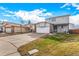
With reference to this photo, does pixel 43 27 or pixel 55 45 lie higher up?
pixel 43 27

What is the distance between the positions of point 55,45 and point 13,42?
631 millimetres

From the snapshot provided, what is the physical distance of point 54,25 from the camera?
10.2ft

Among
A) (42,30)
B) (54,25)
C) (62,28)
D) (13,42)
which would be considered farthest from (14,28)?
(62,28)

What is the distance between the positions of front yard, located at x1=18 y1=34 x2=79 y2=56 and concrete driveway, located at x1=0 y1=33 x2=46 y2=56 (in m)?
0.06

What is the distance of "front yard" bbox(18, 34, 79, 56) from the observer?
9.84 feet

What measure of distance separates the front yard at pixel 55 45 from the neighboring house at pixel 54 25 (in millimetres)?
93

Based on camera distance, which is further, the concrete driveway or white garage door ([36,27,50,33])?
white garage door ([36,27,50,33])

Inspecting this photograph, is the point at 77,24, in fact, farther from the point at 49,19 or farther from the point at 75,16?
the point at 49,19

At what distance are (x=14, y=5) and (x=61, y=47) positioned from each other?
926 mm

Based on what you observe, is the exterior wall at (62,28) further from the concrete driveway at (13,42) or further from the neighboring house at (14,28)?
the neighboring house at (14,28)

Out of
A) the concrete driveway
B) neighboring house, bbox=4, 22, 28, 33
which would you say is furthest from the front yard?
neighboring house, bbox=4, 22, 28, 33

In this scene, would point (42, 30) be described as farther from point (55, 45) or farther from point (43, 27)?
point (55, 45)

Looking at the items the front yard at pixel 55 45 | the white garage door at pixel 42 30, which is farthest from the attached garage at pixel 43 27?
the front yard at pixel 55 45

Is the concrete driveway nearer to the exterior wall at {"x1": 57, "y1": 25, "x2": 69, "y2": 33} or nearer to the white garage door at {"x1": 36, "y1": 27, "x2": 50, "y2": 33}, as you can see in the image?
the white garage door at {"x1": 36, "y1": 27, "x2": 50, "y2": 33}
